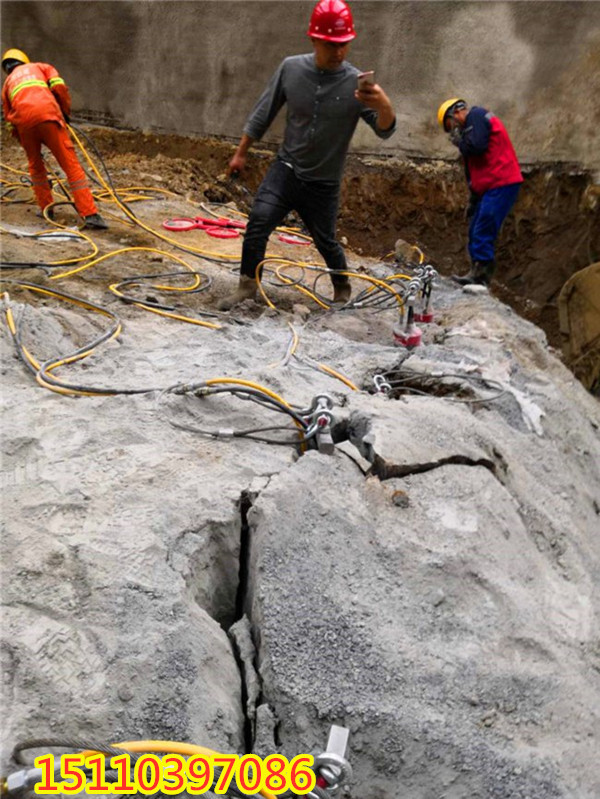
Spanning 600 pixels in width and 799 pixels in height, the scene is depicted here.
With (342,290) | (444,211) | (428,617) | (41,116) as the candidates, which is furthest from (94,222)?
(428,617)

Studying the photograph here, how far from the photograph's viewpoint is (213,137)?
8859mm

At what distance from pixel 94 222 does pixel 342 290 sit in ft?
8.67

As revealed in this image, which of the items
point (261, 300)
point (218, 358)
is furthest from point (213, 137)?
point (218, 358)

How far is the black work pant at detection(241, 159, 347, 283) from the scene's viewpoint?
4.40 metres

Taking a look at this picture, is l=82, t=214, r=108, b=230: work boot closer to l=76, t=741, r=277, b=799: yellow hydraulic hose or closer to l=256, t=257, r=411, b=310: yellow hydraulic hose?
l=256, t=257, r=411, b=310: yellow hydraulic hose

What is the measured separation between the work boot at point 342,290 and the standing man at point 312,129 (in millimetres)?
346

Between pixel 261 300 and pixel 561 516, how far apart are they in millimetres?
2700

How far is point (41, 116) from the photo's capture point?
5625 millimetres

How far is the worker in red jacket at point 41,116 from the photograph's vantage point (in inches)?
222

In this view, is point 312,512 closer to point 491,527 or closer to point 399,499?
point 399,499

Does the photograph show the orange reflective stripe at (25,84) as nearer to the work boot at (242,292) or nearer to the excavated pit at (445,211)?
the excavated pit at (445,211)

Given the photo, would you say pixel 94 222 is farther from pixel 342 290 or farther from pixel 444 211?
pixel 444 211

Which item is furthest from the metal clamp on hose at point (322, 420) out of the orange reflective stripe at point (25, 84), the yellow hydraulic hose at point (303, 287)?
the orange reflective stripe at point (25, 84)

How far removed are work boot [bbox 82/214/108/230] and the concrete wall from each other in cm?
332
